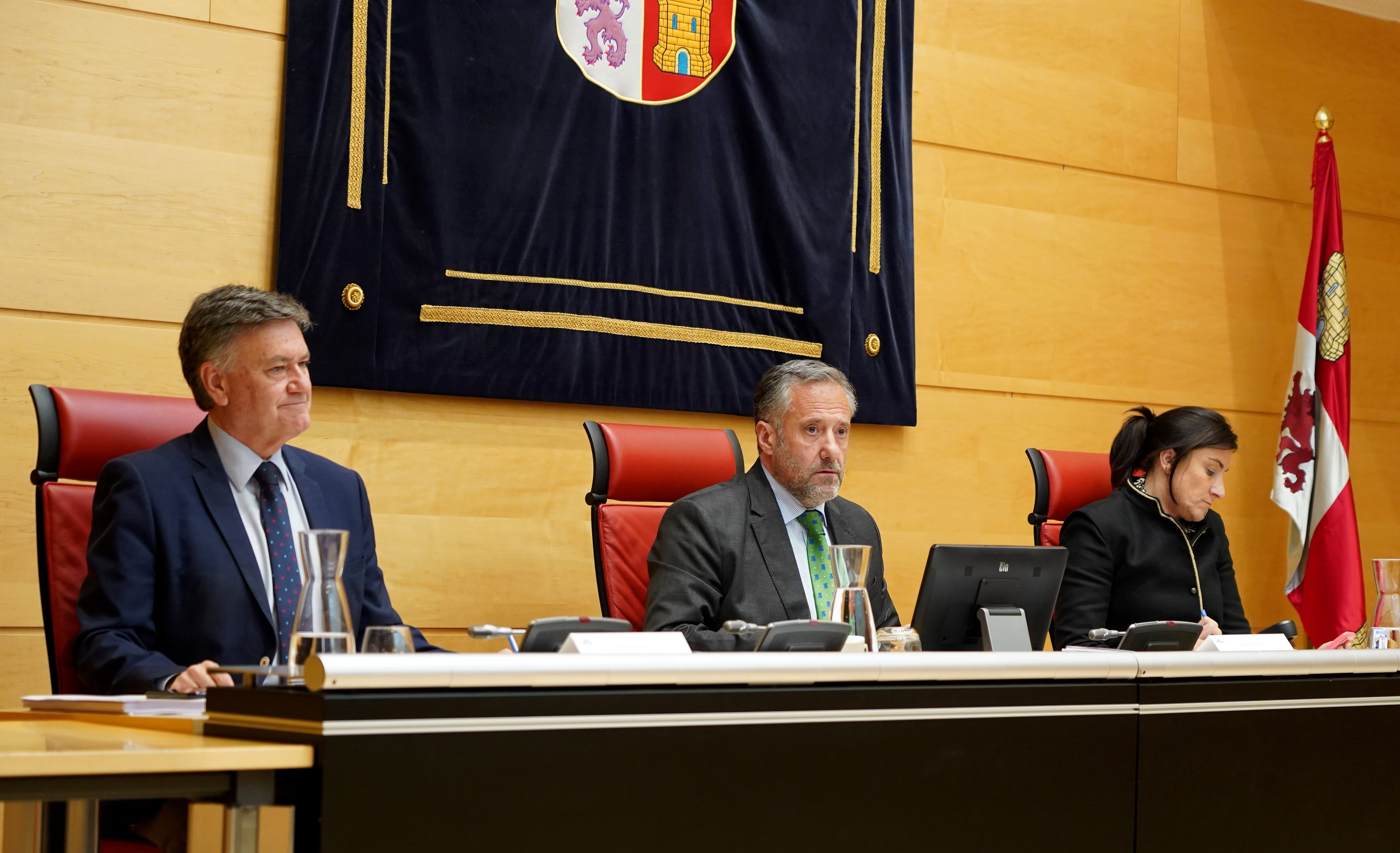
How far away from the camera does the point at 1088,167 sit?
446 cm

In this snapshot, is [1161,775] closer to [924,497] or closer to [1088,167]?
[924,497]

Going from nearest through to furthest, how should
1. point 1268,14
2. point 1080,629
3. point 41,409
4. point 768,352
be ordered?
point 41,409 < point 1080,629 < point 768,352 < point 1268,14

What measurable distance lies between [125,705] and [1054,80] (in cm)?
363

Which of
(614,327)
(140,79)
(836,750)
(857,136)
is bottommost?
(836,750)

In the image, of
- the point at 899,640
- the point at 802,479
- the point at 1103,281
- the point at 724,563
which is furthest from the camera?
the point at 1103,281

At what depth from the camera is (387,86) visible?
10.9ft

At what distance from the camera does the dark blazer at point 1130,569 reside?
3.21m

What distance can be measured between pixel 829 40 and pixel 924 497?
138cm

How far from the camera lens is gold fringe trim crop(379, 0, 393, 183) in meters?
3.31

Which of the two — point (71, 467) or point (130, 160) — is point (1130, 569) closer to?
point (71, 467)

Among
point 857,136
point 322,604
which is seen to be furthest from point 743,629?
point 857,136

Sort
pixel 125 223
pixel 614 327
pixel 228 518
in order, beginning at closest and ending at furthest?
pixel 228 518, pixel 125 223, pixel 614 327

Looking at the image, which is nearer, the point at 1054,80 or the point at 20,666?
the point at 20,666

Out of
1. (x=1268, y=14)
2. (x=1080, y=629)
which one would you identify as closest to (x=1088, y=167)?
(x=1268, y=14)
